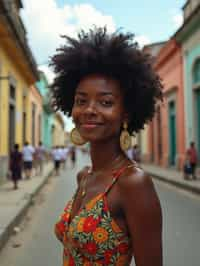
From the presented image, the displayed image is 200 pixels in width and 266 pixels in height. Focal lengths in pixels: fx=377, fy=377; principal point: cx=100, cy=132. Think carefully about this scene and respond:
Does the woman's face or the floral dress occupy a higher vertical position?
the woman's face

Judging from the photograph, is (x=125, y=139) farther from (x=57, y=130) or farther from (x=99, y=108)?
(x=57, y=130)

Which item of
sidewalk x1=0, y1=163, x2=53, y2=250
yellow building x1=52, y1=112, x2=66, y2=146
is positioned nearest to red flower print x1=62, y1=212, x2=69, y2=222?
sidewalk x1=0, y1=163, x2=53, y2=250

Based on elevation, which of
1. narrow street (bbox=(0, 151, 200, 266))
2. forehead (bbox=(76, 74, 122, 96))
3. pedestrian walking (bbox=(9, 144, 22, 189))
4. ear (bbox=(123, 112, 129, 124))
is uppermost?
forehead (bbox=(76, 74, 122, 96))

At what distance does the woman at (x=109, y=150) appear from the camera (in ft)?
4.52

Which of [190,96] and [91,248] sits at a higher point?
[190,96]

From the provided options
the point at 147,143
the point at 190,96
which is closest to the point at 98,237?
the point at 190,96

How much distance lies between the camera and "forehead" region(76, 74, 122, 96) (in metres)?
1.55

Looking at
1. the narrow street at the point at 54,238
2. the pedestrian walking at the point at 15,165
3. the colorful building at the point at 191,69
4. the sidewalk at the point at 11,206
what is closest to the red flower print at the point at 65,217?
the narrow street at the point at 54,238

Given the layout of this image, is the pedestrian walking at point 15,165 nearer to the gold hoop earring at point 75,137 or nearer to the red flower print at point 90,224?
the gold hoop earring at point 75,137

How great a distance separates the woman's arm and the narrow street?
3.31m

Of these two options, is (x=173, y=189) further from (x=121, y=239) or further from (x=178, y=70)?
(x=121, y=239)

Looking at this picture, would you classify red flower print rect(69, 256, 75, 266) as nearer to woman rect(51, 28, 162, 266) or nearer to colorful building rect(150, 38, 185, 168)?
woman rect(51, 28, 162, 266)

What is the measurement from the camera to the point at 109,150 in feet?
5.31

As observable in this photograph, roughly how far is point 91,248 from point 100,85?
2.13 feet
